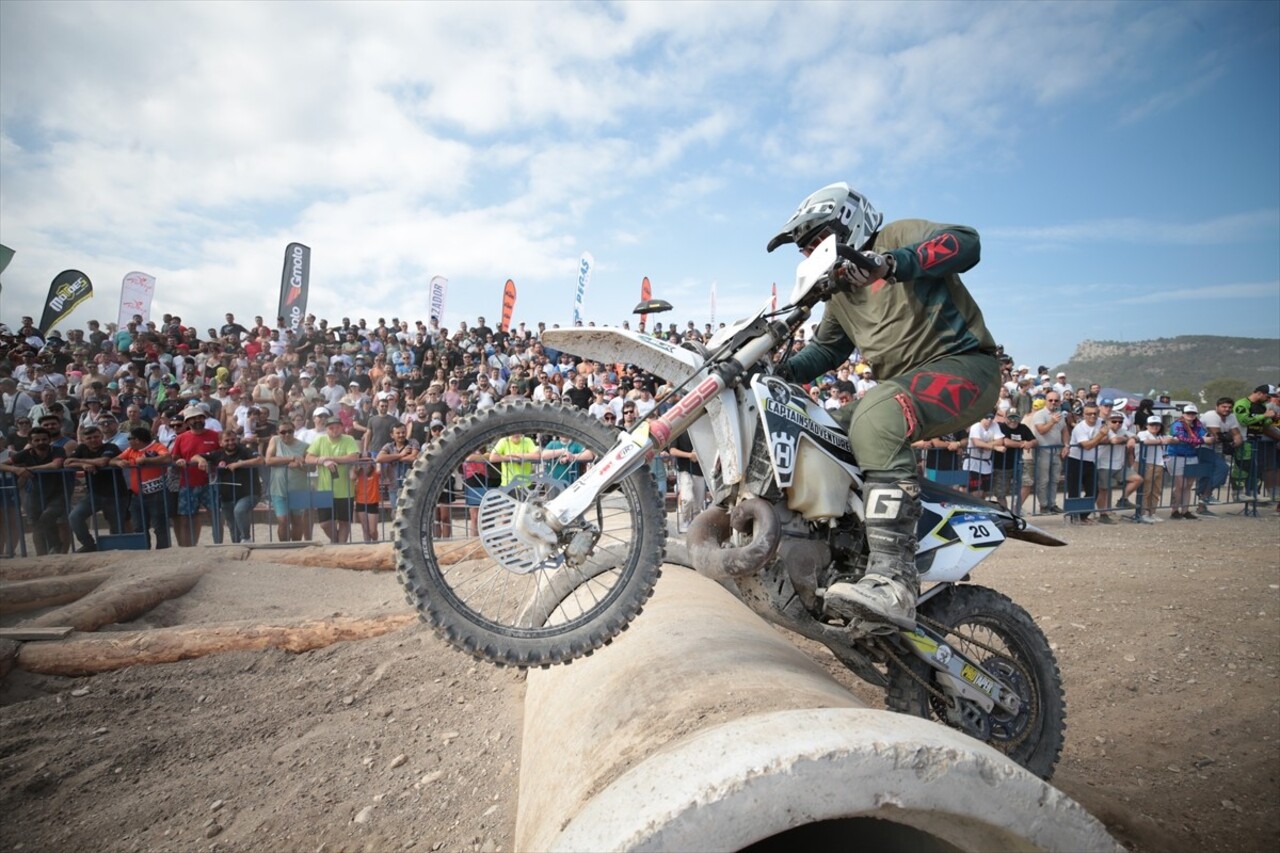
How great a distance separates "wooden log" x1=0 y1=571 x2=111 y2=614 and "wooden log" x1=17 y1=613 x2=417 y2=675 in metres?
1.99

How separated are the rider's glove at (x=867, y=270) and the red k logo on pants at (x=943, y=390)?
0.57 m

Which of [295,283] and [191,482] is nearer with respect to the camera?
[191,482]

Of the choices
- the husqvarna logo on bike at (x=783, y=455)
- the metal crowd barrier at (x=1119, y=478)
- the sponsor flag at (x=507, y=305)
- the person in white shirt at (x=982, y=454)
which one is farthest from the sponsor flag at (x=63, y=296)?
the husqvarna logo on bike at (x=783, y=455)

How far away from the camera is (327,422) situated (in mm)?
9492

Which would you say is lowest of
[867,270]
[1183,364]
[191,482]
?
[191,482]

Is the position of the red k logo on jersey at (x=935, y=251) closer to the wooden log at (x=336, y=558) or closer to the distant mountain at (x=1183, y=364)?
the wooden log at (x=336, y=558)

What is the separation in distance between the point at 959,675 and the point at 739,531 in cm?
127

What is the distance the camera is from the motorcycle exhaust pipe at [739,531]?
3.13 metres

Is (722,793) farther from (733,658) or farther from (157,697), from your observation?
(157,697)

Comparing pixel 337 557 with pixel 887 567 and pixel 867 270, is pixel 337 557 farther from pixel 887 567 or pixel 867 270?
pixel 867 270

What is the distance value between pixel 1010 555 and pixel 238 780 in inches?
329

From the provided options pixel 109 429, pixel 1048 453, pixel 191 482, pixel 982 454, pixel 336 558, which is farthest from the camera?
pixel 1048 453

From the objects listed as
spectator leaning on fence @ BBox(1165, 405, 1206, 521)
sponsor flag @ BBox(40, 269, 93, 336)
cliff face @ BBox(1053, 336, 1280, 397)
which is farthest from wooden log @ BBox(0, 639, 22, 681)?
cliff face @ BBox(1053, 336, 1280, 397)

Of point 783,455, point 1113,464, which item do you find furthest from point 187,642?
point 1113,464
